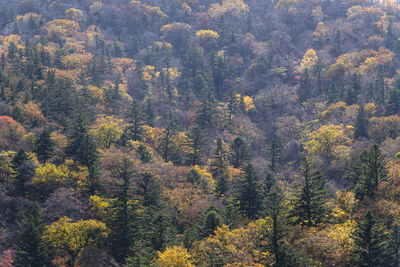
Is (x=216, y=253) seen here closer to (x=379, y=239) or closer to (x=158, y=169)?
(x=379, y=239)

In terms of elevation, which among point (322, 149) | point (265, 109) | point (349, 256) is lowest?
point (265, 109)

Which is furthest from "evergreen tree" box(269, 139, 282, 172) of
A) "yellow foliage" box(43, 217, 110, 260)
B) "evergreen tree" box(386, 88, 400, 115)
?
"yellow foliage" box(43, 217, 110, 260)

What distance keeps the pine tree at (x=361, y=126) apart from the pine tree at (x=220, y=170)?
29.2 meters

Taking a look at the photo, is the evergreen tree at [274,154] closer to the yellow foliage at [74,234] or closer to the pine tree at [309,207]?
the pine tree at [309,207]

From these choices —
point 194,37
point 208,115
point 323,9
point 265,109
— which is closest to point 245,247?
point 208,115

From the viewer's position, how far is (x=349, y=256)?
39562 millimetres

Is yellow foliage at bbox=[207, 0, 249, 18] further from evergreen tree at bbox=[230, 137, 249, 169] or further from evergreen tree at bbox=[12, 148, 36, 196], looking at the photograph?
evergreen tree at bbox=[12, 148, 36, 196]

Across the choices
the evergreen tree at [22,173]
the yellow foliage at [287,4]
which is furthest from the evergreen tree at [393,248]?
the yellow foliage at [287,4]

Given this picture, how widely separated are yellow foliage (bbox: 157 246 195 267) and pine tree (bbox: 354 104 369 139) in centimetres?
6085

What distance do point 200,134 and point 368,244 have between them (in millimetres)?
52174

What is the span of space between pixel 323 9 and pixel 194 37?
176 ft

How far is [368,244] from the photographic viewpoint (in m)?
38.4

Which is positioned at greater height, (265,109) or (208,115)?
(208,115)

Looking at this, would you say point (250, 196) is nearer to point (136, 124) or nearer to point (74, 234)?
point (74, 234)
